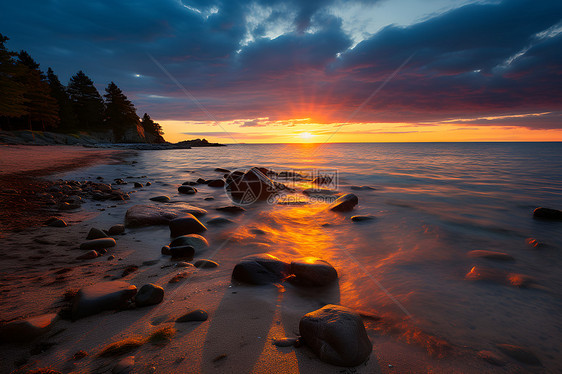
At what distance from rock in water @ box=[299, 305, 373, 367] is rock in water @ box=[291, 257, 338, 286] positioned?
39.4 inches

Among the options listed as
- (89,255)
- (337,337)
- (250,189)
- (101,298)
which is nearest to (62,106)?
(250,189)

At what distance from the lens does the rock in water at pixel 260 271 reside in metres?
2.96

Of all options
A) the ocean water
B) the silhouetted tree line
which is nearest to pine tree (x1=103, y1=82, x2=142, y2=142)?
the silhouetted tree line

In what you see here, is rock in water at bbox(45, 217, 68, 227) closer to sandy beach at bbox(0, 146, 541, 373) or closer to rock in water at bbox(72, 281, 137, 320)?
sandy beach at bbox(0, 146, 541, 373)

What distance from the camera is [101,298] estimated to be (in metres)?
2.19

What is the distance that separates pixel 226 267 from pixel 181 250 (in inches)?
31.3

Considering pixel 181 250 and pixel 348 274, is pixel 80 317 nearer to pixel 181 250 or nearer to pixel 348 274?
pixel 181 250

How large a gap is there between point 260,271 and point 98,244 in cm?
264

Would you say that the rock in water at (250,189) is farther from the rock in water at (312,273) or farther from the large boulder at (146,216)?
the rock in water at (312,273)

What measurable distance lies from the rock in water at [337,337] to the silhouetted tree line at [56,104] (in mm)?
31939

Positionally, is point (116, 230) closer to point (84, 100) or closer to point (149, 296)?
point (149, 296)

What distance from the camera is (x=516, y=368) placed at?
187 cm

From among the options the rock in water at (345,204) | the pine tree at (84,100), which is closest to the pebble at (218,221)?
the rock in water at (345,204)

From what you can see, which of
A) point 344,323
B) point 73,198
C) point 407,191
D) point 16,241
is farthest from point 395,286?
point 407,191
